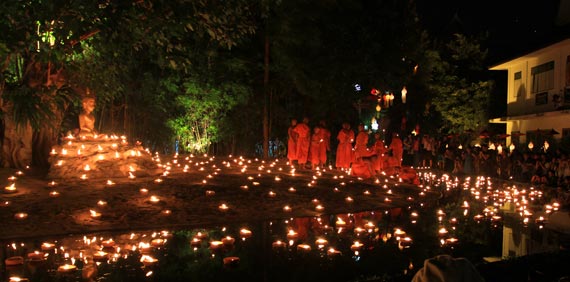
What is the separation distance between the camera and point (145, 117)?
2420 centimetres

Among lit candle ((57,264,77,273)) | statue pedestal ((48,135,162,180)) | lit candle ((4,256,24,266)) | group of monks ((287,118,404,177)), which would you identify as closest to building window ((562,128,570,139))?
group of monks ((287,118,404,177))

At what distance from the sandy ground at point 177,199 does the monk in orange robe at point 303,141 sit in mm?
3224

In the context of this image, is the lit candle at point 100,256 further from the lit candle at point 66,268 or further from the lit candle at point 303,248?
the lit candle at point 303,248

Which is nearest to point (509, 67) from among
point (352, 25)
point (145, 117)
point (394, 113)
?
point (394, 113)

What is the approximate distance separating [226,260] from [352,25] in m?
14.8

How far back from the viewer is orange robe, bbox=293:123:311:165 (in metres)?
18.4

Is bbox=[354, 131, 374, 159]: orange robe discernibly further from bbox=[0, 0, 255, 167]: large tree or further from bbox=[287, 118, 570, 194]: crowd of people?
bbox=[0, 0, 255, 167]: large tree

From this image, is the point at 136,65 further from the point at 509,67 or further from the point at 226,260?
the point at 509,67

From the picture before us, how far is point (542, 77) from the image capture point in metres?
24.7

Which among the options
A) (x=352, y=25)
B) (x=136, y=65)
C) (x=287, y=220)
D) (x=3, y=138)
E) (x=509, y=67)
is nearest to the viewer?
(x=287, y=220)

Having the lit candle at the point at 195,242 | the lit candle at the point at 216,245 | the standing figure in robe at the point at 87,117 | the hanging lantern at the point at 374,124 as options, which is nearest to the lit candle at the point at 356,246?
the lit candle at the point at 216,245

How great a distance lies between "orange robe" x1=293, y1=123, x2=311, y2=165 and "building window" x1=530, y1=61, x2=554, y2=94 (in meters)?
12.6

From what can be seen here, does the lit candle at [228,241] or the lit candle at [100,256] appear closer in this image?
the lit candle at [100,256]

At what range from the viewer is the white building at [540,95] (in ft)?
73.6
